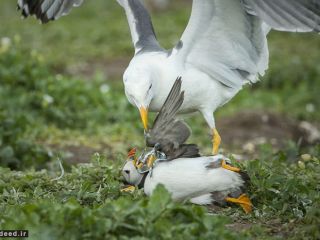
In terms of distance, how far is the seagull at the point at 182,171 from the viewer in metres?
5.16

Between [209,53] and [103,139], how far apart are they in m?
2.79

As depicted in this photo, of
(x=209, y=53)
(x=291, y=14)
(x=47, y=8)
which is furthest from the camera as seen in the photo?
(x=47, y=8)

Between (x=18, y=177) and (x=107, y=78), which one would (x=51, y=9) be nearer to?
(x=18, y=177)

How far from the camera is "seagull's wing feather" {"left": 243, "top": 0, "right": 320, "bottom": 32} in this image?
5.38 metres

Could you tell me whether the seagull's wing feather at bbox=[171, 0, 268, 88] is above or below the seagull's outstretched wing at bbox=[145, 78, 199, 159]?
above

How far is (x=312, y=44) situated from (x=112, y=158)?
7031 mm

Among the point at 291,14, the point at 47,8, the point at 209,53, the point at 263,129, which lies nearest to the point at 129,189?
the point at 209,53

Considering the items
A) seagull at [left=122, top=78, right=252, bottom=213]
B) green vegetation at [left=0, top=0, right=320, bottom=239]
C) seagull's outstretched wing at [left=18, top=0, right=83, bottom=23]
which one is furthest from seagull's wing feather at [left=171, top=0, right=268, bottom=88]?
seagull's outstretched wing at [left=18, top=0, right=83, bottom=23]

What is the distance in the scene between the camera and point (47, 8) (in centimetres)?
707

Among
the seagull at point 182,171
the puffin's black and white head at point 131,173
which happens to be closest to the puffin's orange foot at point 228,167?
the seagull at point 182,171

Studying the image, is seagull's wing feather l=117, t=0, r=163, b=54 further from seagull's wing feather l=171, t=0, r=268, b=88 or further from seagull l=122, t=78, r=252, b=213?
seagull l=122, t=78, r=252, b=213

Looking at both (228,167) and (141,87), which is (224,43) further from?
(228,167)

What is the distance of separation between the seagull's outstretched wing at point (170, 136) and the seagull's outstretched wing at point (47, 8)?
1912 millimetres

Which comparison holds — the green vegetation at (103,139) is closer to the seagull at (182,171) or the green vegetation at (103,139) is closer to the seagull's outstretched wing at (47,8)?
the seagull at (182,171)
